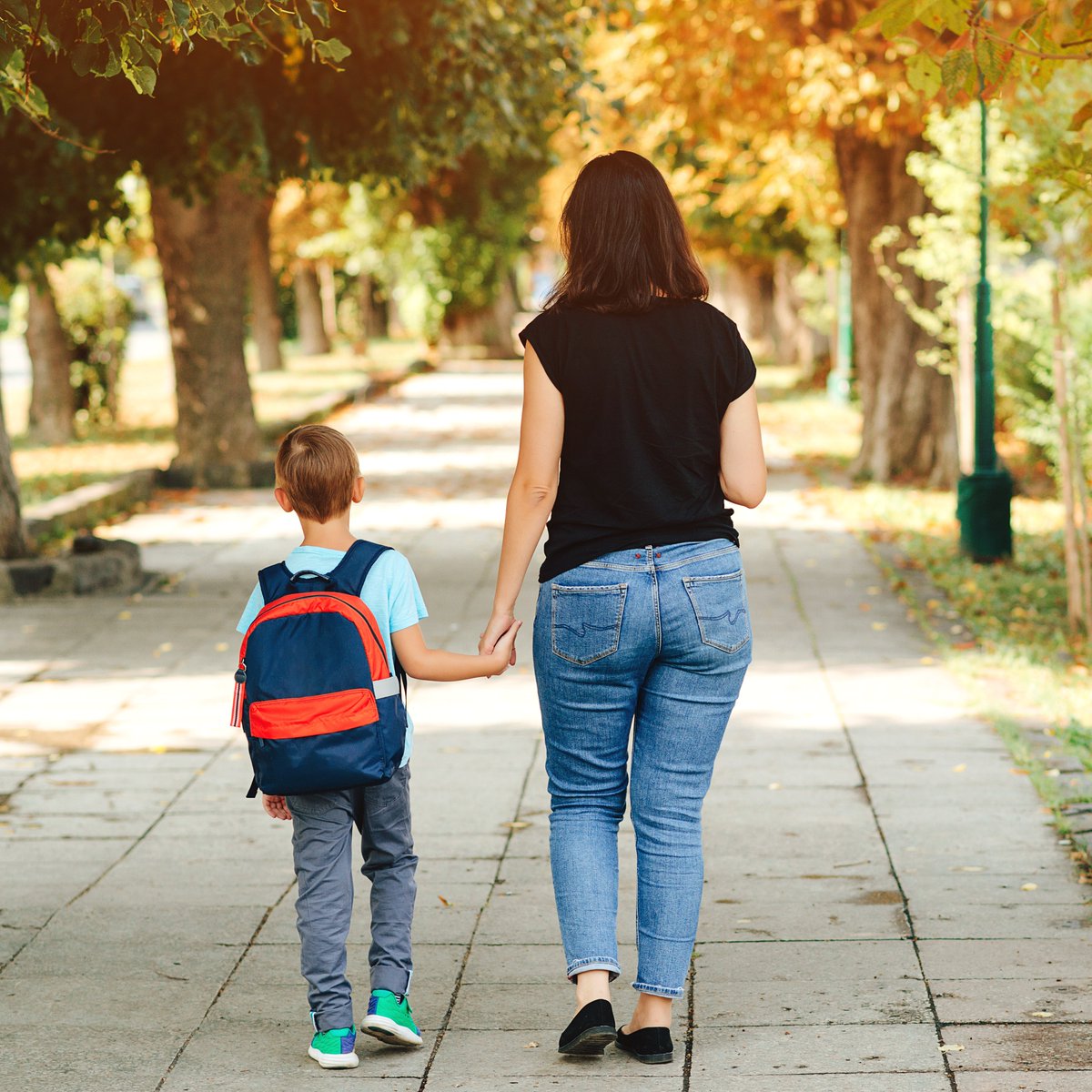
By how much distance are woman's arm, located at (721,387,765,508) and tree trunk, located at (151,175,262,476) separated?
12.8 metres

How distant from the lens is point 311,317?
44.0 m

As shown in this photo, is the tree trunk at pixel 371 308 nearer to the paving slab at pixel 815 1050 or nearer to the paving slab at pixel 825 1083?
the paving slab at pixel 815 1050

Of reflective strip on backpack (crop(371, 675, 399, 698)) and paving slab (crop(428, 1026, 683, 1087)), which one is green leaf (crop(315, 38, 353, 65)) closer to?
reflective strip on backpack (crop(371, 675, 399, 698))

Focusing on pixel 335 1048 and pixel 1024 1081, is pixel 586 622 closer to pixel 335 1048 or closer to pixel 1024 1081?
pixel 335 1048

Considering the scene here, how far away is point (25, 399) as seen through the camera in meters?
30.0

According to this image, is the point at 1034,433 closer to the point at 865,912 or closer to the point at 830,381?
the point at 865,912

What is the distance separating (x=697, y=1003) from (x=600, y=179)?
1.96m

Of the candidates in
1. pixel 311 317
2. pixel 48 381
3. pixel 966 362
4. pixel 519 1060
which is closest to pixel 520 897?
pixel 519 1060

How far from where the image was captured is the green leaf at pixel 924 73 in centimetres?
477

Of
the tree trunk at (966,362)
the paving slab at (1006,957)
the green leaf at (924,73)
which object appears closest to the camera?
the paving slab at (1006,957)

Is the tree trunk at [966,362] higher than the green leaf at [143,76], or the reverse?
the green leaf at [143,76]

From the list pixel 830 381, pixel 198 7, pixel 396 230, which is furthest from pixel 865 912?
pixel 396 230

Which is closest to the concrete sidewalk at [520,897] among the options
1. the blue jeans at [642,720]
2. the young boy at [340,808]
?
the young boy at [340,808]

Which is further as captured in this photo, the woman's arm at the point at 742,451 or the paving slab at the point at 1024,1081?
the woman's arm at the point at 742,451
